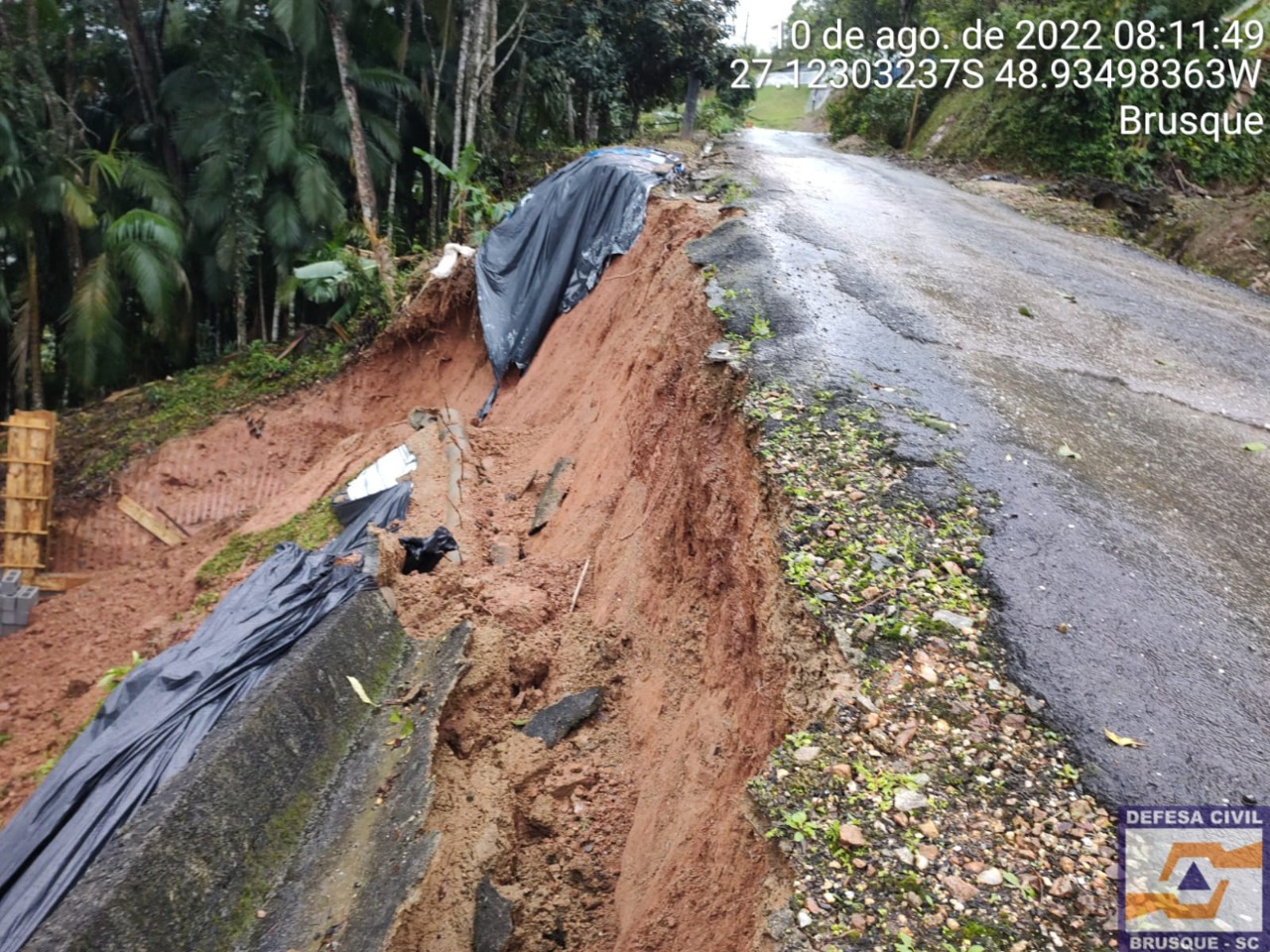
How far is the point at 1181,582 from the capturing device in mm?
3729

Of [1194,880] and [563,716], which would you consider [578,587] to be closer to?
[563,716]

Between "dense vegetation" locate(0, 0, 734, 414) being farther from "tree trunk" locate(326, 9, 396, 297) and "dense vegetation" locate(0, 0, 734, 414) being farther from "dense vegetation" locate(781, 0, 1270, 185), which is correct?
"dense vegetation" locate(781, 0, 1270, 185)

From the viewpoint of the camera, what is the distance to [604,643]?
17.7 feet

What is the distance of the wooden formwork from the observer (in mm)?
11016

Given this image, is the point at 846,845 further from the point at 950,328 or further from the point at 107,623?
the point at 107,623

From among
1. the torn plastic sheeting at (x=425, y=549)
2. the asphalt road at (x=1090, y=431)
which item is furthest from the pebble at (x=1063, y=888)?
the torn plastic sheeting at (x=425, y=549)

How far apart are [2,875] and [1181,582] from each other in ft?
20.2

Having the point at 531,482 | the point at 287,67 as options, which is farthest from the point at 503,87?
the point at 531,482

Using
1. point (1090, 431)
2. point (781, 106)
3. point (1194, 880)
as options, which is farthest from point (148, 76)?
point (781, 106)

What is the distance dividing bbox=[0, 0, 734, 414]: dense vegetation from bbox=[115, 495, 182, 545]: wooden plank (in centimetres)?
304

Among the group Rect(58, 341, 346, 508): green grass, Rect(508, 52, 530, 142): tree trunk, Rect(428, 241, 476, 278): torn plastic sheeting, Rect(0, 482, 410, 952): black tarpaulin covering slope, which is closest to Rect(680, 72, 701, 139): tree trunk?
Rect(508, 52, 530, 142): tree trunk

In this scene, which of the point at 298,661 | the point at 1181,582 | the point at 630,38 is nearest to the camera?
the point at 1181,582

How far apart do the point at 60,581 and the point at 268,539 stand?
3855mm

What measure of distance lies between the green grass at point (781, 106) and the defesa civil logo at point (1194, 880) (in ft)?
112
